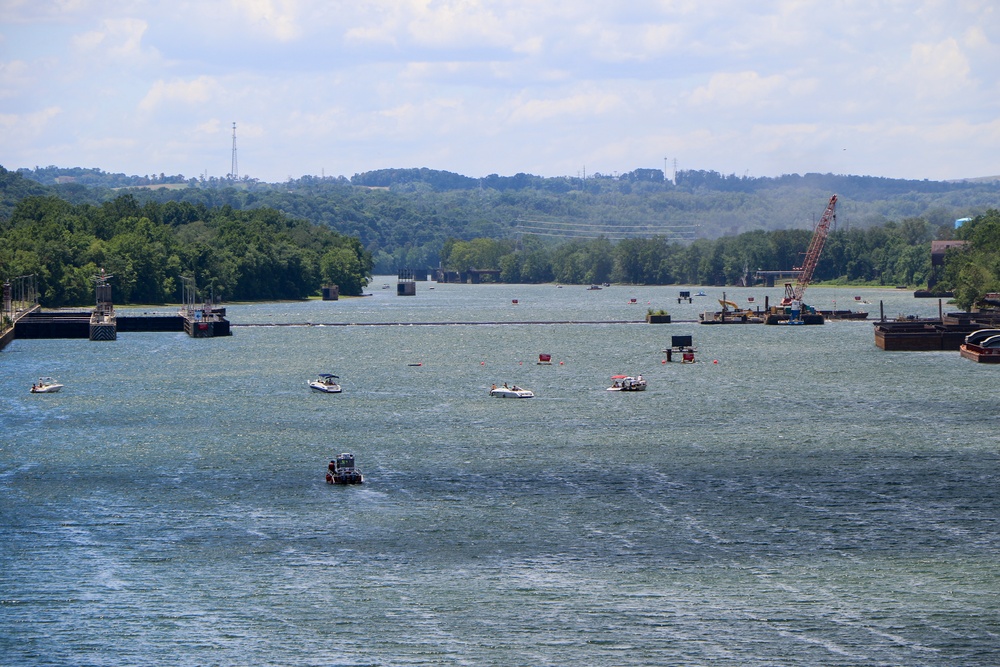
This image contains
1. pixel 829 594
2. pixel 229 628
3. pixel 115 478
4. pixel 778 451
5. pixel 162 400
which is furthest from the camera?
pixel 162 400

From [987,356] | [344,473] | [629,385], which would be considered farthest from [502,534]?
[987,356]

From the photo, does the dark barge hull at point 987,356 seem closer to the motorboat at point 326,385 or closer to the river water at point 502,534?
the river water at point 502,534

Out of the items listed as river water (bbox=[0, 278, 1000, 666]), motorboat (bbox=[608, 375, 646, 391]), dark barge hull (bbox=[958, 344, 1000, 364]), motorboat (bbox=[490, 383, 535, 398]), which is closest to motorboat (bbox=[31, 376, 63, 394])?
river water (bbox=[0, 278, 1000, 666])

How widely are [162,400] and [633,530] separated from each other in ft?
264

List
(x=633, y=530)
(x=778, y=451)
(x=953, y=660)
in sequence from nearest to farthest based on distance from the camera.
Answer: (x=953, y=660) → (x=633, y=530) → (x=778, y=451)

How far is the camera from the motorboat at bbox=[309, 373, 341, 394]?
15650cm

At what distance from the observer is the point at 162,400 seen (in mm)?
150125

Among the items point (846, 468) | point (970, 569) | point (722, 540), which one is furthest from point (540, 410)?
point (970, 569)

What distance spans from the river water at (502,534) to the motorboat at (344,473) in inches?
45.3

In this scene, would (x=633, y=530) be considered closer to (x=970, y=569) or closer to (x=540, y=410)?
(x=970, y=569)

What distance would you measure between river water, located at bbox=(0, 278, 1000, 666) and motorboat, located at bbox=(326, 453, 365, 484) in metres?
1.15

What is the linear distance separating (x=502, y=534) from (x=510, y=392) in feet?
224

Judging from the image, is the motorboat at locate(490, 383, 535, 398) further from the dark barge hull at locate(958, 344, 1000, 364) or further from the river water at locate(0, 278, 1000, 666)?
the dark barge hull at locate(958, 344, 1000, 364)

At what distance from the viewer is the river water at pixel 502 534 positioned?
6494 cm
